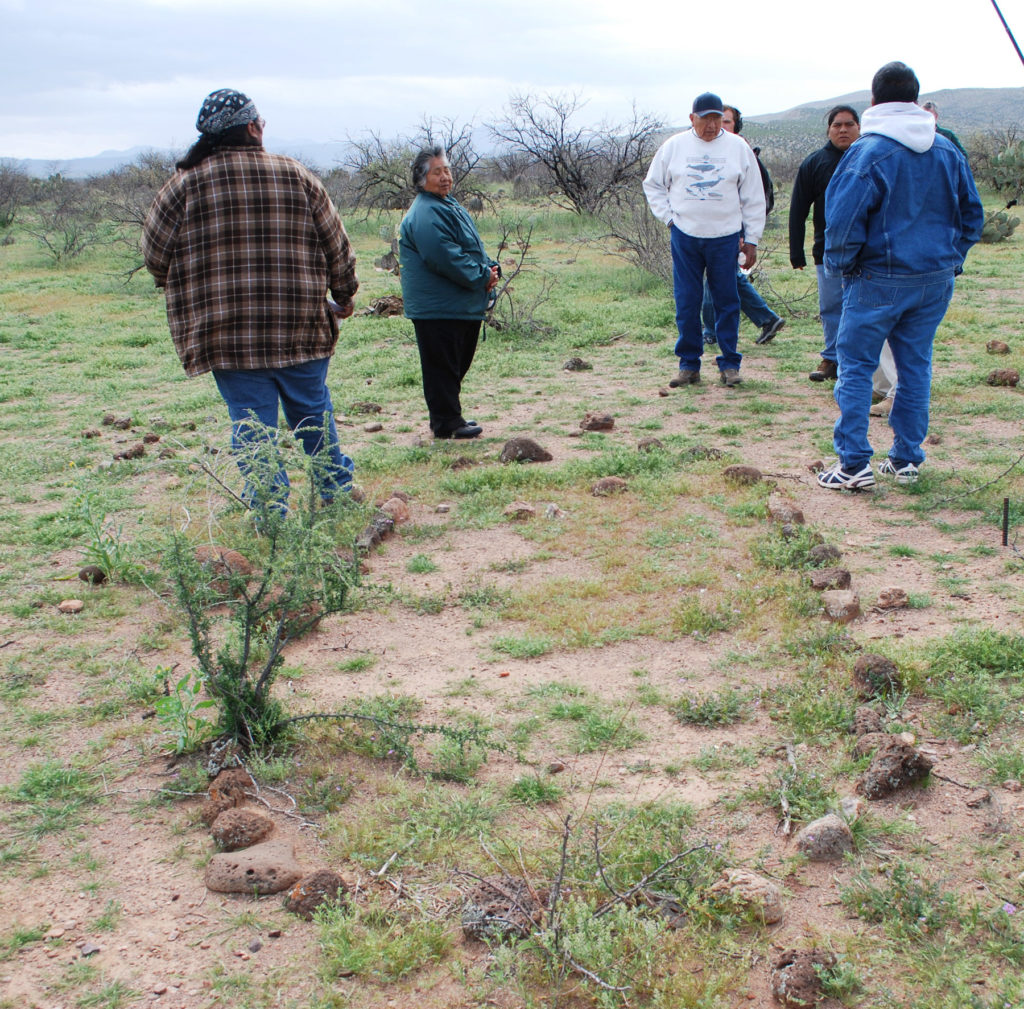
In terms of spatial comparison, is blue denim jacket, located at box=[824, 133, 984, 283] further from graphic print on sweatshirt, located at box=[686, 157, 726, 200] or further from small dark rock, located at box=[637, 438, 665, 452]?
graphic print on sweatshirt, located at box=[686, 157, 726, 200]

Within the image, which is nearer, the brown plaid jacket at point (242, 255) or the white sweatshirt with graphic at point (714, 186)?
the brown plaid jacket at point (242, 255)

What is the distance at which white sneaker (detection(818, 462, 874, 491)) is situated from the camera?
471 cm

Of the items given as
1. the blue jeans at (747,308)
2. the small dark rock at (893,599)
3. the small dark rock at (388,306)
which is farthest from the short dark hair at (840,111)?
the small dark rock at (388,306)

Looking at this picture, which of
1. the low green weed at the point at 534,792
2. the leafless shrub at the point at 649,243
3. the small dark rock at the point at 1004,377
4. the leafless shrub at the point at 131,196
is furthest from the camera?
the leafless shrub at the point at 131,196

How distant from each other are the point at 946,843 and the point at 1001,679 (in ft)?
2.87

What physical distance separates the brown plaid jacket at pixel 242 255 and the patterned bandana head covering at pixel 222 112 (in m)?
0.11

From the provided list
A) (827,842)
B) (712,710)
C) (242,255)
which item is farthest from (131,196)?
(827,842)

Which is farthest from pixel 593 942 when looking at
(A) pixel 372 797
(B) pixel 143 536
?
(B) pixel 143 536

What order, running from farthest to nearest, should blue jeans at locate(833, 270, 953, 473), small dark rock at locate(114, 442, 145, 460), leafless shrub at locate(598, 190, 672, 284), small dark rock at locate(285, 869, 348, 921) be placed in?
1. leafless shrub at locate(598, 190, 672, 284)
2. small dark rock at locate(114, 442, 145, 460)
3. blue jeans at locate(833, 270, 953, 473)
4. small dark rock at locate(285, 869, 348, 921)

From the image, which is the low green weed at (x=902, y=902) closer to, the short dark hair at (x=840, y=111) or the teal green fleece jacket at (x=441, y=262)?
the teal green fleece jacket at (x=441, y=262)

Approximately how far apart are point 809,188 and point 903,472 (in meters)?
2.73

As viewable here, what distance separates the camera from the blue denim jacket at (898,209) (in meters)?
4.28

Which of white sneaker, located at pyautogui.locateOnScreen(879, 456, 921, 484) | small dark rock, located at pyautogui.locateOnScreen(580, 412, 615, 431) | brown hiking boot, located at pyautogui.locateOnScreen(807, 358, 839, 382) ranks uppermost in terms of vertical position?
brown hiking boot, located at pyautogui.locateOnScreen(807, 358, 839, 382)

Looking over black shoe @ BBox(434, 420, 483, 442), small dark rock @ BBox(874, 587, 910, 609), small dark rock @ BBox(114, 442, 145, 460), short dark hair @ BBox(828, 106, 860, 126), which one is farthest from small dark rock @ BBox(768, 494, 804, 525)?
small dark rock @ BBox(114, 442, 145, 460)
